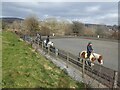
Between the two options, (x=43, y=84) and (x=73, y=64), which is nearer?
(x=43, y=84)

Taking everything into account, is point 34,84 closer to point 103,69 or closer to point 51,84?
point 51,84

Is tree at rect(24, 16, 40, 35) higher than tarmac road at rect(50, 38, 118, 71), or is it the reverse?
tree at rect(24, 16, 40, 35)

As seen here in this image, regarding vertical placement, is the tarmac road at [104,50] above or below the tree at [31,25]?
below

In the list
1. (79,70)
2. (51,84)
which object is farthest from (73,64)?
(51,84)

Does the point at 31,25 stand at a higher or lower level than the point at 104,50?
higher

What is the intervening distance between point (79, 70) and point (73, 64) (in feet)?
4.74

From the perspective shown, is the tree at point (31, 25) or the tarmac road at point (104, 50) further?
the tree at point (31, 25)

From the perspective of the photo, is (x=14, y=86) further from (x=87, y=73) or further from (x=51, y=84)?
(x=87, y=73)

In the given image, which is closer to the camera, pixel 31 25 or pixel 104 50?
pixel 104 50

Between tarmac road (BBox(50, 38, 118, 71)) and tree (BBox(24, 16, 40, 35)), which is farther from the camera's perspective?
tree (BBox(24, 16, 40, 35))

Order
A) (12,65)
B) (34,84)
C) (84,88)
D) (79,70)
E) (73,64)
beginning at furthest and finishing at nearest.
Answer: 1. (73,64)
2. (79,70)
3. (12,65)
4. (84,88)
5. (34,84)

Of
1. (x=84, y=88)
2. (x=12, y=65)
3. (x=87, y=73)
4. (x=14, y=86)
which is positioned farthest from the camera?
(x=87, y=73)

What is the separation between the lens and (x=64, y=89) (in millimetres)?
8750

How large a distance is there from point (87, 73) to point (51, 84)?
3.29 meters
